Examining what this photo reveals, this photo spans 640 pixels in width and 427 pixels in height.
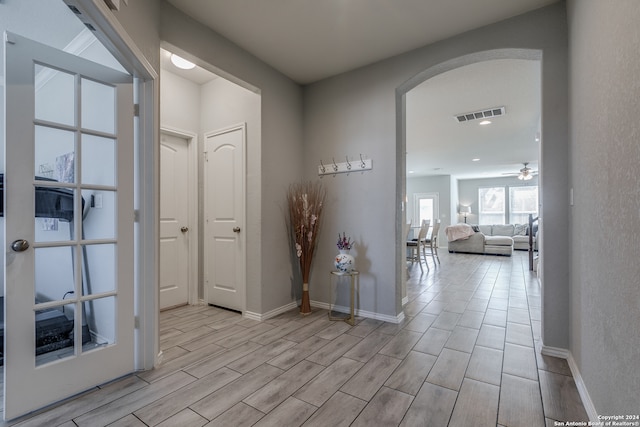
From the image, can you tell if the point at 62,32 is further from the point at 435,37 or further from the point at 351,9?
the point at 435,37

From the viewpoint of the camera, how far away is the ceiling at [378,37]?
2.16m

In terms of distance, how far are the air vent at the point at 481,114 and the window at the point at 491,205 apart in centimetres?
797

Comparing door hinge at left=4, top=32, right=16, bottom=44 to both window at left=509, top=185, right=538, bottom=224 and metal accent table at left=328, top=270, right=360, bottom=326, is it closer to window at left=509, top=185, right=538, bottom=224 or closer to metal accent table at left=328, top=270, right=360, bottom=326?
metal accent table at left=328, top=270, right=360, bottom=326

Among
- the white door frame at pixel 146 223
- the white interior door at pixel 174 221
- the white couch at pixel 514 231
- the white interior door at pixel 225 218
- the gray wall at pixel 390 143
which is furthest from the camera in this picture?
the white couch at pixel 514 231

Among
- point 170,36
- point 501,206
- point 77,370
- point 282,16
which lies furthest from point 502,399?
point 501,206

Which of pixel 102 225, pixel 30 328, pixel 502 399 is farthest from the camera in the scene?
pixel 102 225

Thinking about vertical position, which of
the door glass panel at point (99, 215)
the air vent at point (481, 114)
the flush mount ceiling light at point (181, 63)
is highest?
the flush mount ceiling light at point (181, 63)

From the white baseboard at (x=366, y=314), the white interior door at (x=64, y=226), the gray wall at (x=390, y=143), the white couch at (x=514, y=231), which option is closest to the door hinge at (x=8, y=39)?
the white interior door at (x=64, y=226)

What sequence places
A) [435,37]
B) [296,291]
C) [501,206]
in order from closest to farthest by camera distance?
[435,37] < [296,291] < [501,206]

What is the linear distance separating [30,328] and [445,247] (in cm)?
1079

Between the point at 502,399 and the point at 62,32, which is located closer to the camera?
the point at 502,399

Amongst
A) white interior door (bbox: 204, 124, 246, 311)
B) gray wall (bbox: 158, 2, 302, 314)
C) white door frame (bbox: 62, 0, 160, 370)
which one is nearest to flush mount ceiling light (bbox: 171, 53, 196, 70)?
gray wall (bbox: 158, 2, 302, 314)

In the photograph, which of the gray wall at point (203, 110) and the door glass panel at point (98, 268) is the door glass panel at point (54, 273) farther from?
the gray wall at point (203, 110)

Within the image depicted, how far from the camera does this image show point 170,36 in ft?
6.99
